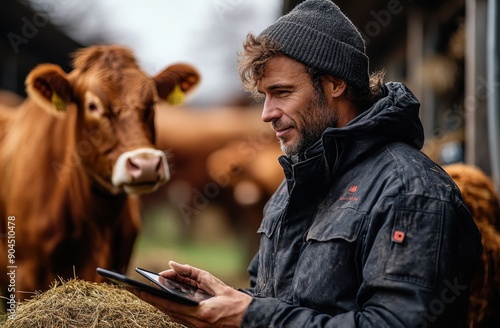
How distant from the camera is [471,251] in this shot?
6.01ft

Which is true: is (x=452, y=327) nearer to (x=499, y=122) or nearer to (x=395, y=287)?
(x=395, y=287)

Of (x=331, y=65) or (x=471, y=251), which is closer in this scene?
(x=471, y=251)

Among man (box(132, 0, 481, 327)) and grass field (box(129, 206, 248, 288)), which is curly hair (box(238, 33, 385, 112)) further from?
grass field (box(129, 206, 248, 288))

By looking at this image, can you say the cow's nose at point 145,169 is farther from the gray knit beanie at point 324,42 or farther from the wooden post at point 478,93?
the wooden post at point 478,93

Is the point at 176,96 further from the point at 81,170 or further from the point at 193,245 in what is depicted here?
the point at 193,245

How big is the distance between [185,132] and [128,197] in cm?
242

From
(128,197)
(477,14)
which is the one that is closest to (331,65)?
(128,197)

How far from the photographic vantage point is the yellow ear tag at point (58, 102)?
345 cm
